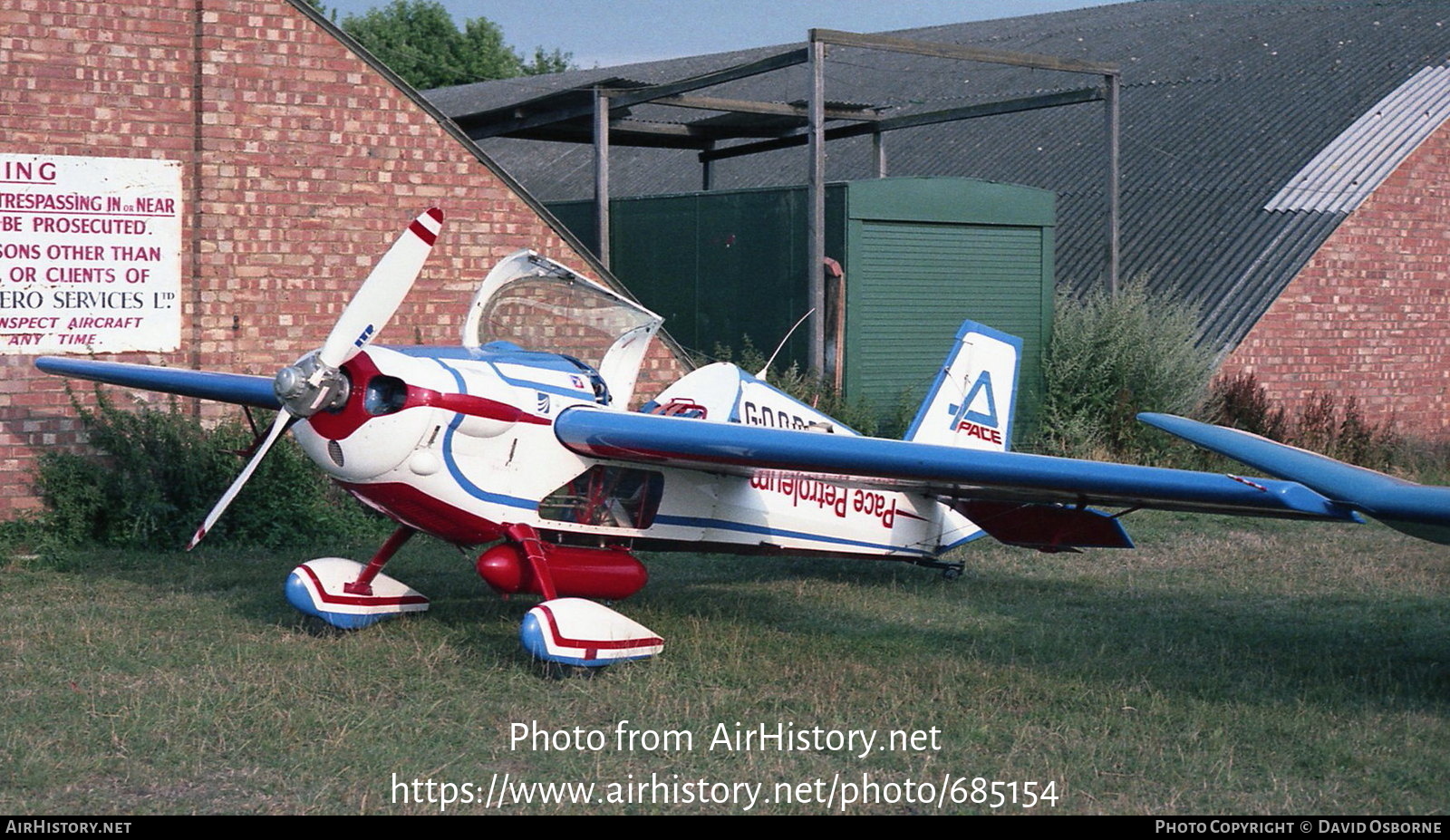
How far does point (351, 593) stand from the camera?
7.82m

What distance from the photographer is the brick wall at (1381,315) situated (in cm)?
1703

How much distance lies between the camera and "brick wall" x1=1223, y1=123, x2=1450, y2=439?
1703 centimetres

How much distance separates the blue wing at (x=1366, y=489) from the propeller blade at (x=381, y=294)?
4.27 metres

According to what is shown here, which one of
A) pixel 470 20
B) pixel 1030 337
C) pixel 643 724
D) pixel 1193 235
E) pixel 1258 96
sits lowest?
pixel 643 724

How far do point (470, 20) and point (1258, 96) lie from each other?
154 ft

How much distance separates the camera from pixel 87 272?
34.4 feet

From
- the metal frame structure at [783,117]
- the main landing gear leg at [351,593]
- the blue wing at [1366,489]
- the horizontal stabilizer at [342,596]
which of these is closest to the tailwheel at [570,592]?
the main landing gear leg at [351,593]

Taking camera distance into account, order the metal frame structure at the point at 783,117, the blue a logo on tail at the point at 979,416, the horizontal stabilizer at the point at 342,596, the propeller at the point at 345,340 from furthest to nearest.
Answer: the metal frame structure at the point at 783,117 → the blue a logo on tail at the point at 979,416 → the horizontal stabilizer at the point at 342,596 → the propeller at the point at 345,340

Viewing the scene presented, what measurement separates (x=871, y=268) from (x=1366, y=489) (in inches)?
328

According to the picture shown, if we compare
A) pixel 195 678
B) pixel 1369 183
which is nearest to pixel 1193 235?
pixel 1369 183

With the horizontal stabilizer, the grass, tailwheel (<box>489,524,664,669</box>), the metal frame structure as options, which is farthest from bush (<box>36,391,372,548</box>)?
the metal frame structure

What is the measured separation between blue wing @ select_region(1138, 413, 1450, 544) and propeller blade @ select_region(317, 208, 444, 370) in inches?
168

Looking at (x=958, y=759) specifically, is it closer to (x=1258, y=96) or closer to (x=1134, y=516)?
(x=1134, y=516)

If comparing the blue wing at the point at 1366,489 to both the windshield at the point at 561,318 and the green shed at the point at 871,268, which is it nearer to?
the windshield at the point at 561,318
